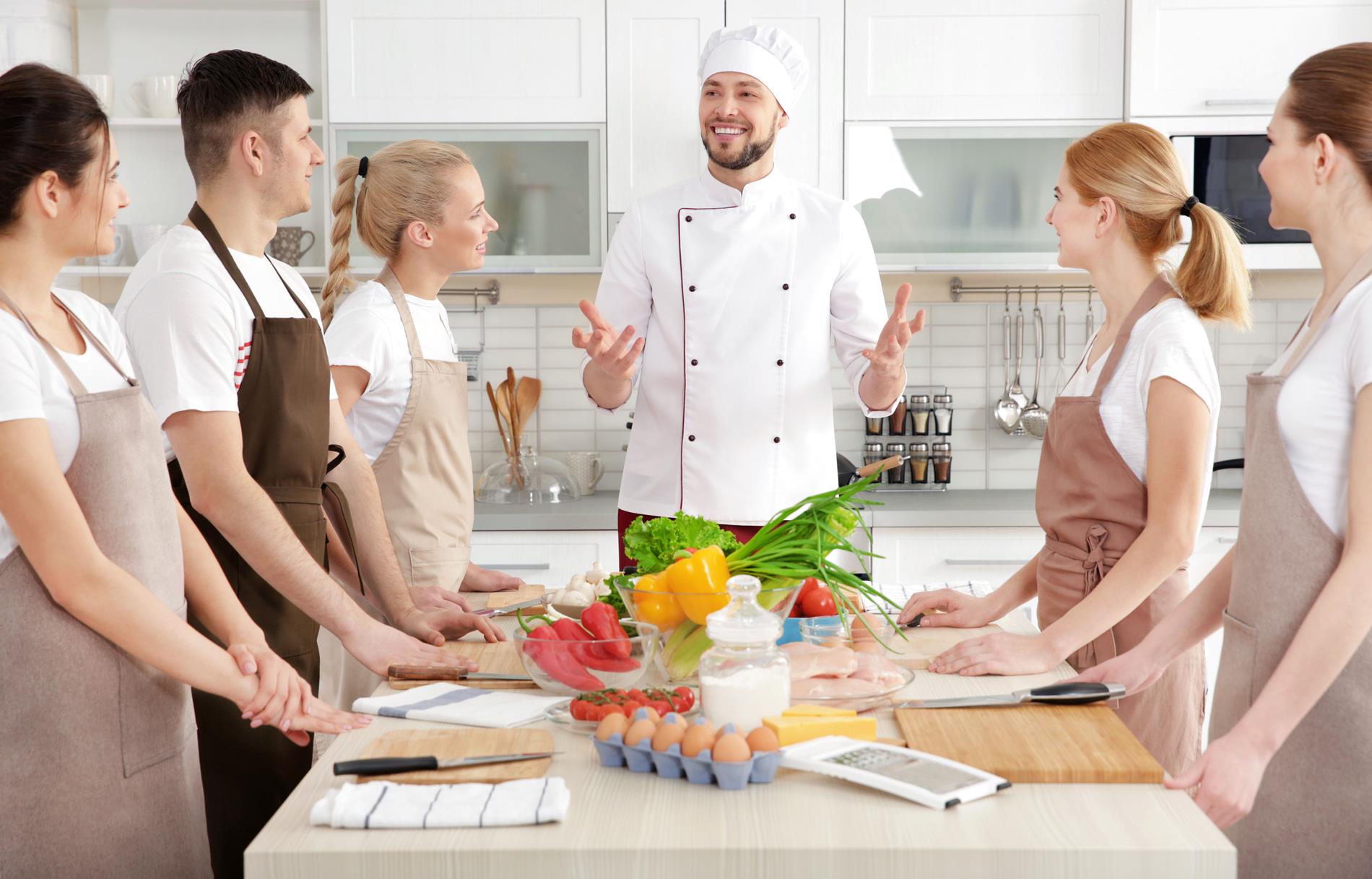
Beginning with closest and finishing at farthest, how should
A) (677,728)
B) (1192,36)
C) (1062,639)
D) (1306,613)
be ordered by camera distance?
(677,728)
(1306,613)
(1062,639)
(1192,36)

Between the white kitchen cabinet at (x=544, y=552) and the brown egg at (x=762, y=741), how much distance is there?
232cm

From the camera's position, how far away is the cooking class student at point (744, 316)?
245 cm

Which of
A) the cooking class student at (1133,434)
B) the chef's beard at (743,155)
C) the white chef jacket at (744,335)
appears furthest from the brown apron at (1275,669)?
the chef's beard at (743,155)

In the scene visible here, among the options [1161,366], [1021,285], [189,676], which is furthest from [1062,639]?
[1021,285]

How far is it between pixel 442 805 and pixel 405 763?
0.10 m

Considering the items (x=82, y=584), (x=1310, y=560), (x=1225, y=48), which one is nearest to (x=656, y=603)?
(x=82, y=584)

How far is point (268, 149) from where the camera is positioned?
178 cm

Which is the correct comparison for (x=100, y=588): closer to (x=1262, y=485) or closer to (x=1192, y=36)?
(x=1262, y=485)

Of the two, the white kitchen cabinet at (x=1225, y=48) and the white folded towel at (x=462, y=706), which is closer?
the white folded towel at (x=462, y=706)

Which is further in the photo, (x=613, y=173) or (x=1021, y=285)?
(x=1021, y=285)

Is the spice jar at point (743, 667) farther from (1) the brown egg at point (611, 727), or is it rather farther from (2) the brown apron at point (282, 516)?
(2) the brown apron at point (282, 516)

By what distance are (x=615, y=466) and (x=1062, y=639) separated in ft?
8.27

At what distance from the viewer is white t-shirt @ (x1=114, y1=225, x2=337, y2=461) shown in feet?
5.26

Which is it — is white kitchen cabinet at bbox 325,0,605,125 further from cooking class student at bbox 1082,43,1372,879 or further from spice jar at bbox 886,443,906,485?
cooking class student at bbox 1082,43,1372,879
